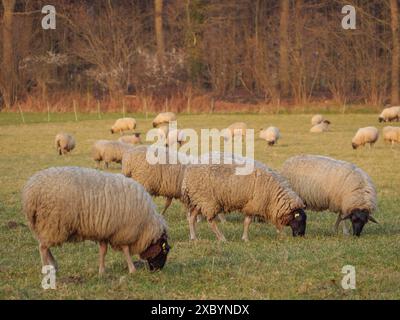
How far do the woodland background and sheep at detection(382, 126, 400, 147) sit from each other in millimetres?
15463

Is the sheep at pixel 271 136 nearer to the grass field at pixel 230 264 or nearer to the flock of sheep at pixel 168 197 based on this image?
the grass field at pixel 230 264

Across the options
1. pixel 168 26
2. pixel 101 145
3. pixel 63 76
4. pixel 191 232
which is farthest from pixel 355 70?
pixel 191 232

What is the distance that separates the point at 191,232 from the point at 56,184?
2748 mm

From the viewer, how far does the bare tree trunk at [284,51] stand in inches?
1758

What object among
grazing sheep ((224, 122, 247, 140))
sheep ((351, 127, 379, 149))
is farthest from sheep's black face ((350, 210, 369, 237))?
grazing sheep ((224, 122, 247, 140))

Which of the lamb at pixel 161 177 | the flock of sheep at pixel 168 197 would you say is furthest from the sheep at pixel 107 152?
the lamb at pixel 161 177

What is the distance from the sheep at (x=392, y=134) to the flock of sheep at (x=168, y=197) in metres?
13.6

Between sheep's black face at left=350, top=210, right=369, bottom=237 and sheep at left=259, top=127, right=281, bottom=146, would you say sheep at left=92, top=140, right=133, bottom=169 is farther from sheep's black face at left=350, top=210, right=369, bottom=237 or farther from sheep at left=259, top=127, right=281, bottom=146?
sheep's black face at left=350, top=210, right=369, bottom=237

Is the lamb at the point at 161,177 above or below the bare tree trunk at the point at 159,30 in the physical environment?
below

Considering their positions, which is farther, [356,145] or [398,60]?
[398,60]

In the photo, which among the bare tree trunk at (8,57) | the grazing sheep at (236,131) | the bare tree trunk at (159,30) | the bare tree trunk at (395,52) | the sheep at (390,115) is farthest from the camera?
the bare tree trunk at (159,30)

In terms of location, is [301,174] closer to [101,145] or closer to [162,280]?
[162,280]

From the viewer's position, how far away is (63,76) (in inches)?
1954

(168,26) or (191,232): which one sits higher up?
(168,26)
